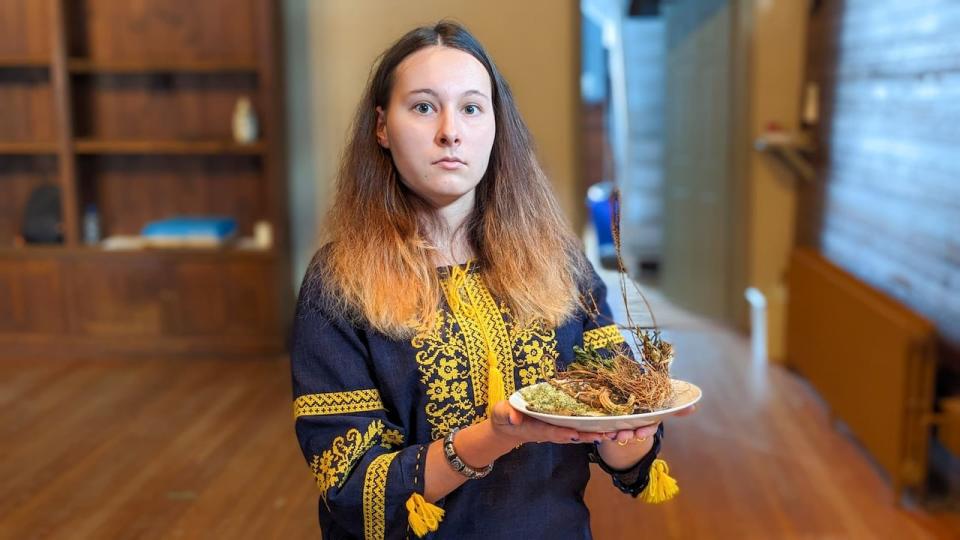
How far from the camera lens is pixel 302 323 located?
3.96 ft

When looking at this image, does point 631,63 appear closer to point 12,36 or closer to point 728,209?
point 728,209

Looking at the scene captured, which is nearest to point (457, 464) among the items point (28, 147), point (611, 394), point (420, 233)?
point (611, 394)

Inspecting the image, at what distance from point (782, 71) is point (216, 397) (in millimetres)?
2606

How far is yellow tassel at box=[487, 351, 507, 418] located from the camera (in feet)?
3.98

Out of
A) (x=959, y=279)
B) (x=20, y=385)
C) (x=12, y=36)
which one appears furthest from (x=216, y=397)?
(x=959, y=279)

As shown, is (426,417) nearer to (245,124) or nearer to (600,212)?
(245,124)

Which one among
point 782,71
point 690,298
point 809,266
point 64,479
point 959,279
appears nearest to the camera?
point 959,279

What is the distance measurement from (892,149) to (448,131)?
242 centimetres

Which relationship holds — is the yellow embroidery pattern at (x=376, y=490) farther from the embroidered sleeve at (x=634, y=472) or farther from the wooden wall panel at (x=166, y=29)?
the wooden wall panel at (x=166, y=29)

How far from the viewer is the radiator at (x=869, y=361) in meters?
2.77

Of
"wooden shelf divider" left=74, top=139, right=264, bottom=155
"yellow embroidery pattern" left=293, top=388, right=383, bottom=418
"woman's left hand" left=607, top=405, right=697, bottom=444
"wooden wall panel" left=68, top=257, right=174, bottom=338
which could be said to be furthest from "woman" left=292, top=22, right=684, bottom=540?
"wooden wall panel" left=68, top=257, right=174, bottom=338

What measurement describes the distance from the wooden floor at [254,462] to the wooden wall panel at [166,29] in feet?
4.40

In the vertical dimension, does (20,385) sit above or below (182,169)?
below

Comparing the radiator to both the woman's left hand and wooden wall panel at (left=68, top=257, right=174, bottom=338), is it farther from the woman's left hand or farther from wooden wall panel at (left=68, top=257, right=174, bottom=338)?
wooden wall panel at (left=68, top=257, right=174, bottom=338)
